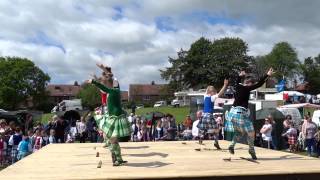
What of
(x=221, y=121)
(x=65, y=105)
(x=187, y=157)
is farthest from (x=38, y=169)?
(x=65, y=105)

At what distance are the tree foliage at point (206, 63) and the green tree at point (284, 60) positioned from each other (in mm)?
24923

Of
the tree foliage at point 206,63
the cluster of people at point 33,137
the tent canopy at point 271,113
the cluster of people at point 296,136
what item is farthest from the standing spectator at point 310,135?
the tree foliage at point 206,63

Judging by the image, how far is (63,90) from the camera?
158875mm

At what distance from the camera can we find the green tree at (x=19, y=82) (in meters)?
96.8

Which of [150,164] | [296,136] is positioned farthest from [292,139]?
[150,164]

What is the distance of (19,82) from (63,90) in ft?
193

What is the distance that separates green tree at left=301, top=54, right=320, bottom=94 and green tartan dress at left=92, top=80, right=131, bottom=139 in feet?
332

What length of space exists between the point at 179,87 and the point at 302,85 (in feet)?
115

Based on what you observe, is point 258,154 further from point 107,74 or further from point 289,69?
point 289,69

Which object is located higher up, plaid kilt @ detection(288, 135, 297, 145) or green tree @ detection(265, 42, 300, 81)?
green tree @ detection(265, 42, 300, 81)

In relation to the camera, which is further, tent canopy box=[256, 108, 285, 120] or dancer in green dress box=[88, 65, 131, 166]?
tent canopy box=[256, 108, 285, 120]

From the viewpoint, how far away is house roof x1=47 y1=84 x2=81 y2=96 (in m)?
156

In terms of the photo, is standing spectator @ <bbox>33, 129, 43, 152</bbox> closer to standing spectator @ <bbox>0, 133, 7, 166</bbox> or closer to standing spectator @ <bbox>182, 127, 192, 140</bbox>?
standing spectator @ <bbox>0, 133, 7, 166</bbox>

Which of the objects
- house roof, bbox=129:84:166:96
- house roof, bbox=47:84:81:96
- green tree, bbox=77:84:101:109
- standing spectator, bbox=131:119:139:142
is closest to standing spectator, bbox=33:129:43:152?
standing spectator, bbox=131:119:139:142
